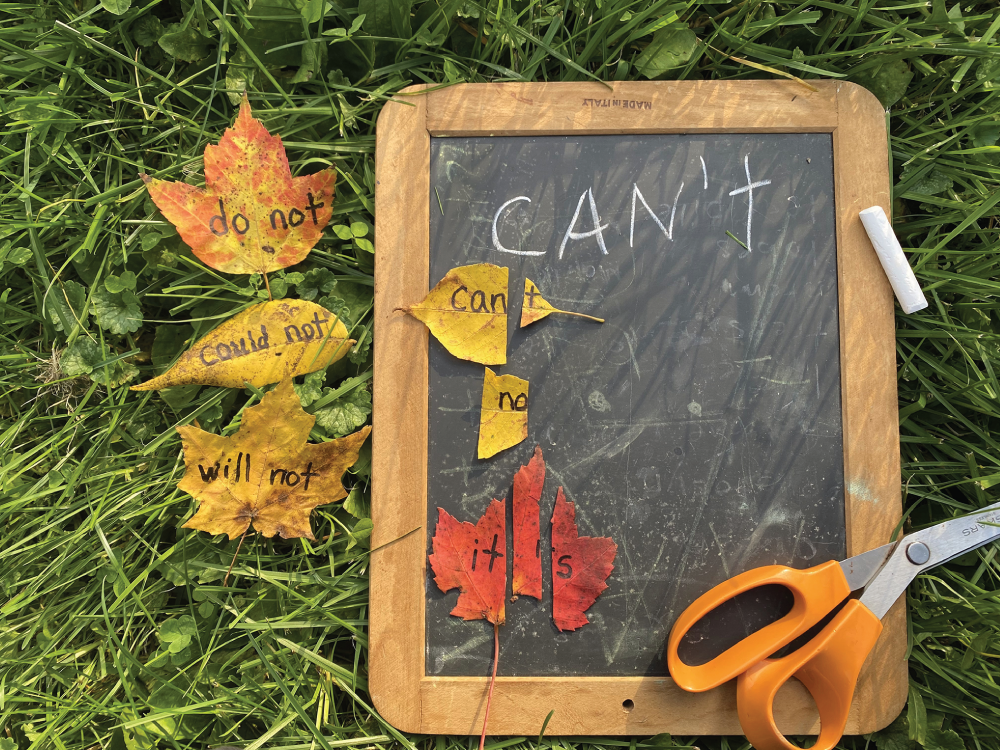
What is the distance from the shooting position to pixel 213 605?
0.90 m

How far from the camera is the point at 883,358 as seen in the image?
0.86 m

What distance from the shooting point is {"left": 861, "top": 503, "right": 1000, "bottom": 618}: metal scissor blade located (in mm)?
817

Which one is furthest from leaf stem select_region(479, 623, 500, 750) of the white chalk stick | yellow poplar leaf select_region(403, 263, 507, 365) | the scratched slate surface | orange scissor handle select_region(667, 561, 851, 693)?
the white chalk stick

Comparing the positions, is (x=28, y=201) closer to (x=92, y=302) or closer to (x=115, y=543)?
(x=92, y=302)

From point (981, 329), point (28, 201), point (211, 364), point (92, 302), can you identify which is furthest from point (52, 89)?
point (981, 329)

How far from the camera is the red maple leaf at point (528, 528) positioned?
2.80ft

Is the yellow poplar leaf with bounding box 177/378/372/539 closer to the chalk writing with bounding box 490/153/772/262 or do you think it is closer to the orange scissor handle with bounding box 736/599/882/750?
the chalk writing with bounding box 490/153/772/262

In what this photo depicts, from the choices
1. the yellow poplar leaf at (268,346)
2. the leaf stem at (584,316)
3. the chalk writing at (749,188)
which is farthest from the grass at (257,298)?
the leaf stem at (584,316)

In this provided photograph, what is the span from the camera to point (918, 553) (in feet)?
2.69

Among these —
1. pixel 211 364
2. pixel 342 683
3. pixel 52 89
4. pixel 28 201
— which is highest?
pixel 52 89

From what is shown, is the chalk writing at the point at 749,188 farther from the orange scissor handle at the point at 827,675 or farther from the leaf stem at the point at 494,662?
the leaf stem at the point at 494,662

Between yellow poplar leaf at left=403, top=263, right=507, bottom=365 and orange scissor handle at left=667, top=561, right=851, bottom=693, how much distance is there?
1.37ft

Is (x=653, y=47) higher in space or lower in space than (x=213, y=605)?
higher

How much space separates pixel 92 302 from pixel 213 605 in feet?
1.54
